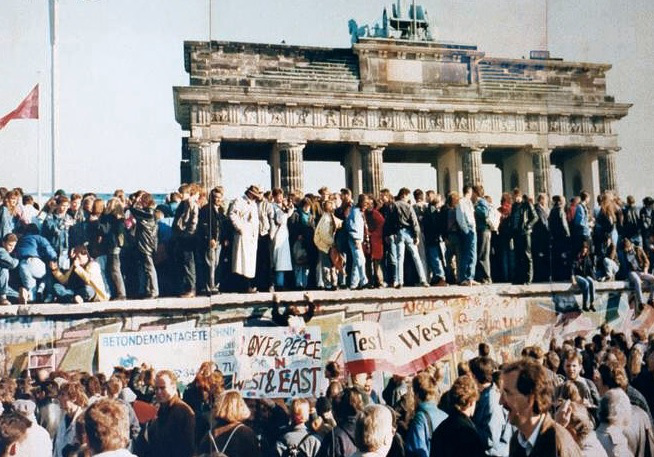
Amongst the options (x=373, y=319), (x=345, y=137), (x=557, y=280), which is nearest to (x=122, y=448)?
(x=373, y=319)

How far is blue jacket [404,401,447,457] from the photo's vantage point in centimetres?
679

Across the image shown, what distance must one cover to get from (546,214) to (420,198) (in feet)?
5.26

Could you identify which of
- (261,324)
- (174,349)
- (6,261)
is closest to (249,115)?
(261,324)

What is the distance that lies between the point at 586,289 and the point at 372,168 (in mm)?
2992

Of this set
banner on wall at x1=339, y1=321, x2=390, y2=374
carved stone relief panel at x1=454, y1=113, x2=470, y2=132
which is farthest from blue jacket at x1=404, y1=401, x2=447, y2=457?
carved stone relief panel at x1=454, y1=113, x2=470, y2=132

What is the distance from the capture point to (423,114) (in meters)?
9.44

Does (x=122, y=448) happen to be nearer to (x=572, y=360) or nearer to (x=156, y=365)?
(x=156, y=365)

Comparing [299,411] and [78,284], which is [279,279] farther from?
[78,284]

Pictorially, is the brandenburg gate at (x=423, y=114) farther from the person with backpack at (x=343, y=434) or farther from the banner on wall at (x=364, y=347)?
the person with backpack at (x=343, y=434)

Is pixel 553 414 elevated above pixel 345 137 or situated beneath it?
situated beneath

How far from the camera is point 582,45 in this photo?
9.67 meters

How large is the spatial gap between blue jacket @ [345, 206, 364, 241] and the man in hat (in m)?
1.03

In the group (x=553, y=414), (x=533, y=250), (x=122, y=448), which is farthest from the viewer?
(x=533, y=250)

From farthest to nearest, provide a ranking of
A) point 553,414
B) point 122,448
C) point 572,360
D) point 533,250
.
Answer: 1. point 533,250
2. point 572,360
3. point 553,414
4. point 122,448
